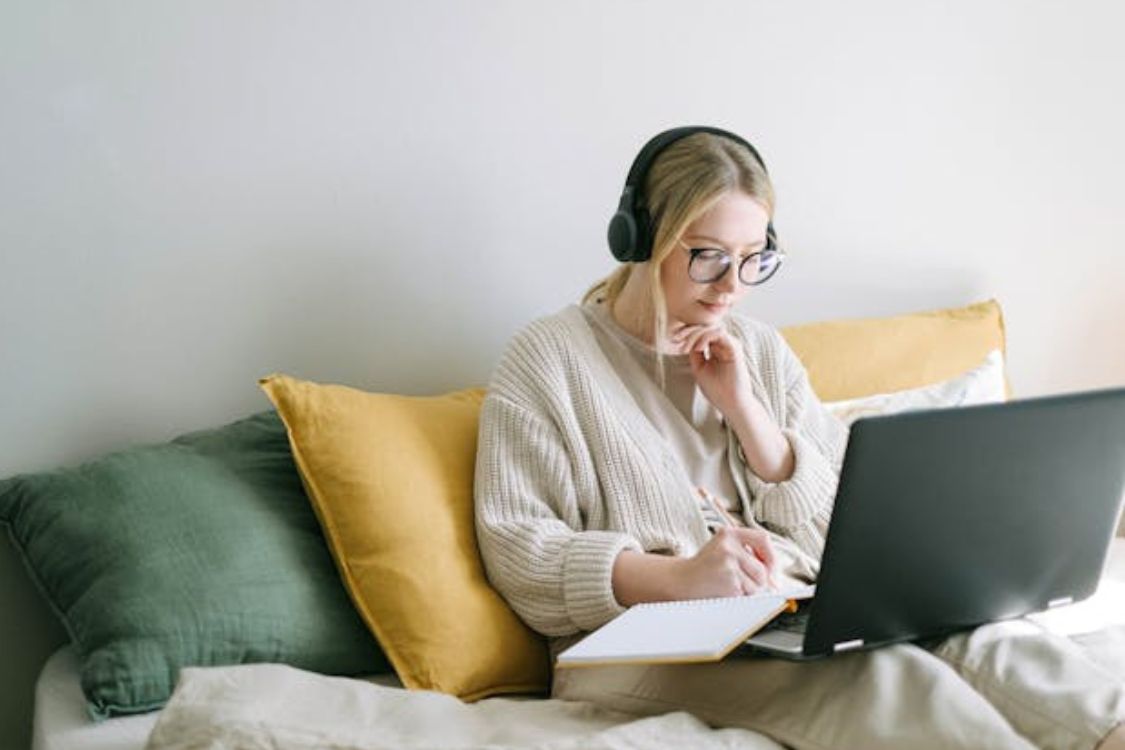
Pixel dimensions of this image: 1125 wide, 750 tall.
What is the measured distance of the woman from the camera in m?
1.56

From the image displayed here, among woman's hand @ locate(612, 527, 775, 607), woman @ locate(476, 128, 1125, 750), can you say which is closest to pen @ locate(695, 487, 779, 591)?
woman @ locate(476, 128, 1125, 750)

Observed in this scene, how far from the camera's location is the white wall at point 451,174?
76.2 inches

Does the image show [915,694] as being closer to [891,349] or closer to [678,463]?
[678,463]

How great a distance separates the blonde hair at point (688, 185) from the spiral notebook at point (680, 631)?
49 centimetres

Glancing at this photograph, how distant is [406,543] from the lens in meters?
1.82

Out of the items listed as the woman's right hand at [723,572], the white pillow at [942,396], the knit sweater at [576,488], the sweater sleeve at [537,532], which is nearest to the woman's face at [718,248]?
the knit sweater at [576,488]

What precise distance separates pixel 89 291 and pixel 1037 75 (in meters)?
1.72

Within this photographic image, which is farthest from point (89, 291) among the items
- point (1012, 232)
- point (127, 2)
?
point (1012, 232)

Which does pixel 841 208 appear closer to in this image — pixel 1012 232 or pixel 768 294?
pixel 768 294

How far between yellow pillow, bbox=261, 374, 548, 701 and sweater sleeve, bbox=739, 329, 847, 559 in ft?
1.14

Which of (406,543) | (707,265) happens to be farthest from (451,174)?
(406,543)

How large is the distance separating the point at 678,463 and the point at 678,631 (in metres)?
0.45

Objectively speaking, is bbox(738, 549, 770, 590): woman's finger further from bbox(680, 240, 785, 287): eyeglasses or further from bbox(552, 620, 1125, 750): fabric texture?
bbox(680, 240, 785, 287): eyeglasses

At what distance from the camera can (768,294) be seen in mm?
2562
